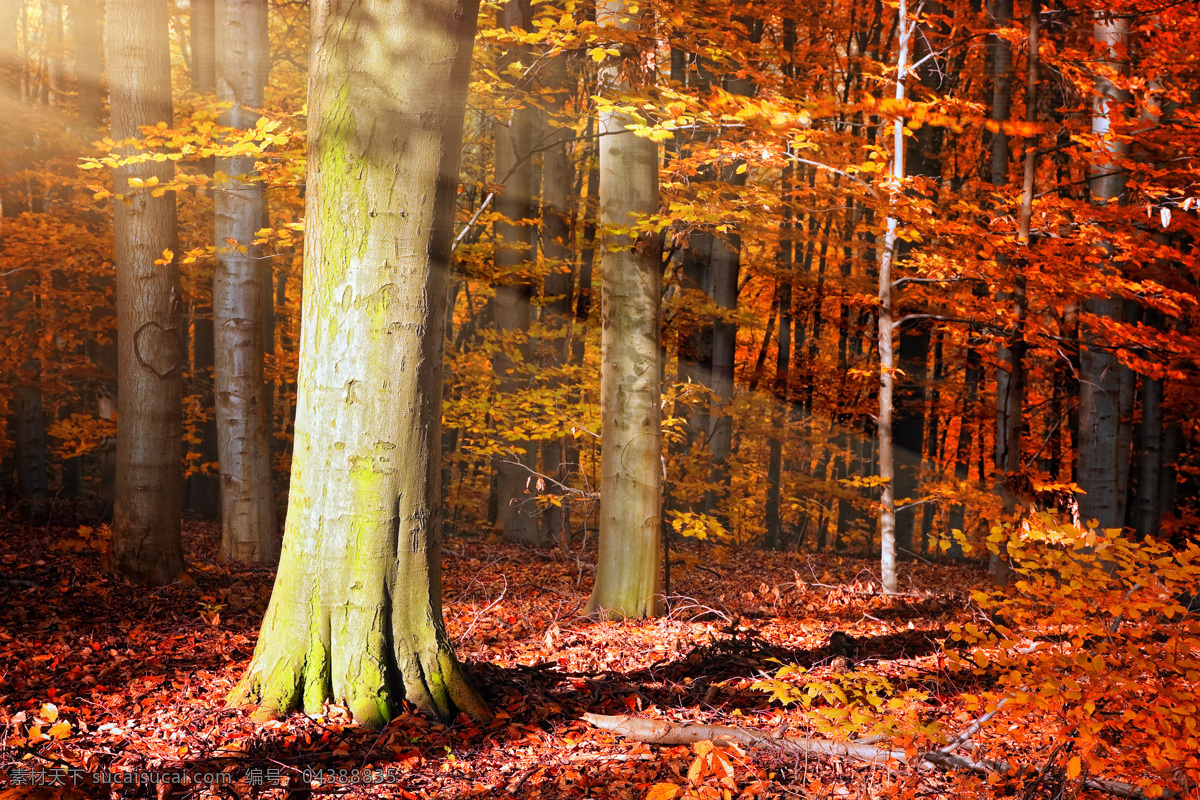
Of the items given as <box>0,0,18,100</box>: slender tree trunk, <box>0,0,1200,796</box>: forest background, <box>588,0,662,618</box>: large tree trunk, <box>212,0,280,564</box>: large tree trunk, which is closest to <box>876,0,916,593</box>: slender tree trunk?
<box>0,0,1200,796</box>: forest background

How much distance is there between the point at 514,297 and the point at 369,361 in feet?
27.7

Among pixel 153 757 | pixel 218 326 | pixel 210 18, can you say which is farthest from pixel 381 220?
pixel 210 18

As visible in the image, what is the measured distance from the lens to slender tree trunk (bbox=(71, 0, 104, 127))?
38.5 ft

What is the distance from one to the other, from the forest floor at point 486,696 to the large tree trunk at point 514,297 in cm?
449

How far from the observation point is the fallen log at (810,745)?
11.0 feet

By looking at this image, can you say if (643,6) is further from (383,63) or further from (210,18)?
(210,18)

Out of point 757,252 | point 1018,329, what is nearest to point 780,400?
point 757,252

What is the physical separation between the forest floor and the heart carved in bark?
1748 mm

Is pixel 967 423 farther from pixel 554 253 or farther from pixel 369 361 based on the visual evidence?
pixel 369 361

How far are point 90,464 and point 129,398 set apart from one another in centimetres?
1783

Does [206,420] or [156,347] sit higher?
[156,347]

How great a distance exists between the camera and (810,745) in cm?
362

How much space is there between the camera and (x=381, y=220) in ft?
11.1

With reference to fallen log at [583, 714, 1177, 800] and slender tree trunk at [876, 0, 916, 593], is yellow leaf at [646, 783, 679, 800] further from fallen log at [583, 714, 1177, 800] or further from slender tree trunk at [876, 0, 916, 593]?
slender tree trunk at [876, 0, 916, 593]
